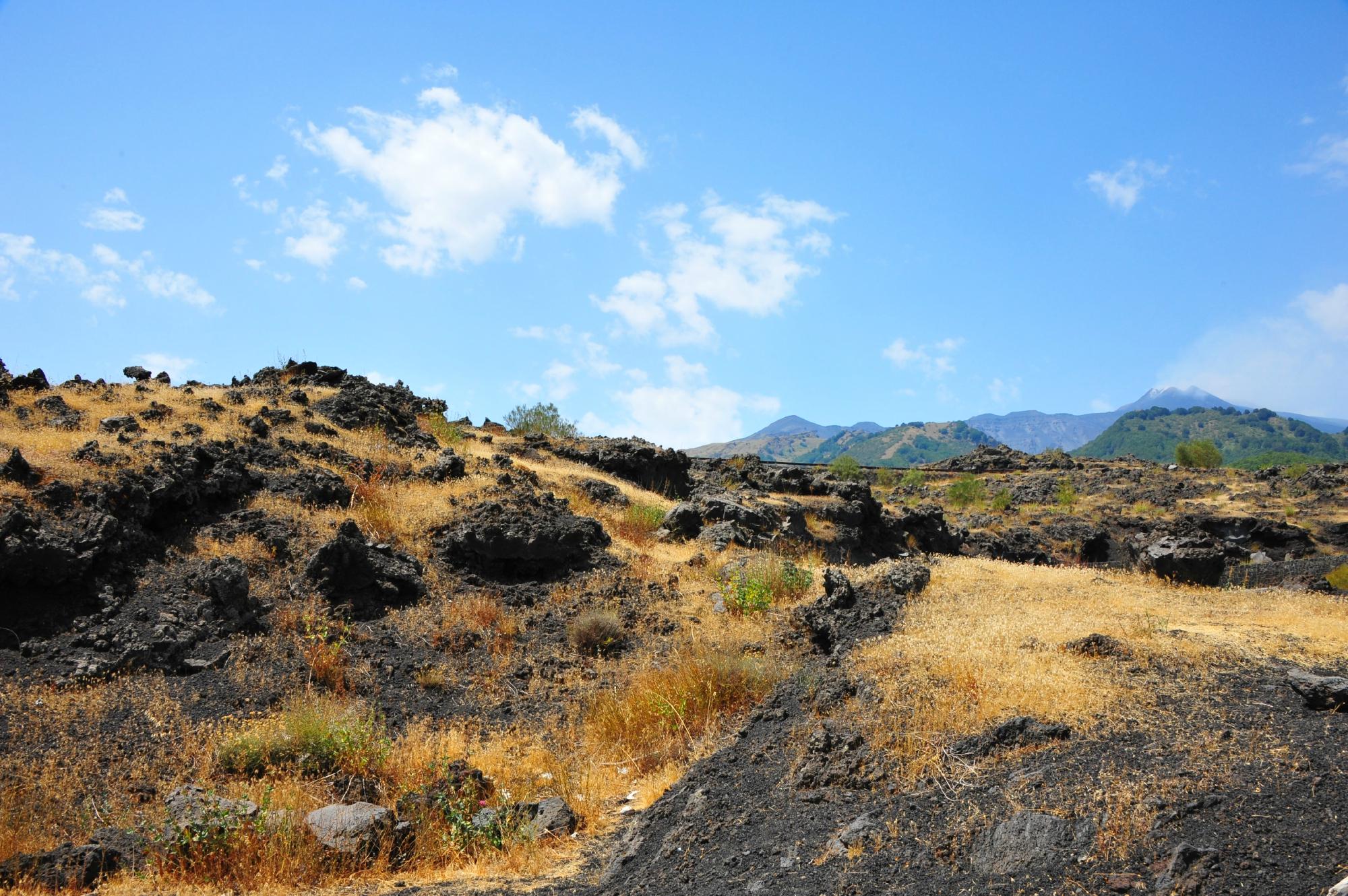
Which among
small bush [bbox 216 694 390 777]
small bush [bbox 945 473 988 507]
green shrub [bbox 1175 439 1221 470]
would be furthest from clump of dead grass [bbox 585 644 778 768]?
green shrub [bbox 1175 439 1221 470]

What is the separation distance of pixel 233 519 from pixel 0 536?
3190mm

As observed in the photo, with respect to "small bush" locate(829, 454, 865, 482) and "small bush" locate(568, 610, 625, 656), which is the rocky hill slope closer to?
"small bush" locate(568, 610, 625, 656)

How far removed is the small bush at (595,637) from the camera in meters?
10.4

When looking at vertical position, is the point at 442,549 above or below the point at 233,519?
below

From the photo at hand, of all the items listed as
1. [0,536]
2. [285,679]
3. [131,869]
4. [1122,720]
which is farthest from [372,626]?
[1122,720]

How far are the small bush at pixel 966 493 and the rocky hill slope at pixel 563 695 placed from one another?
27.0 meters

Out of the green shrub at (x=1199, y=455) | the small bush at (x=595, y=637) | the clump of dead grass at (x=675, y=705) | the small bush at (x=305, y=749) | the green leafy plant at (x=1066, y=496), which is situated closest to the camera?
the small bush at (x=305, y=749)

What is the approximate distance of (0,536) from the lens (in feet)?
28.8

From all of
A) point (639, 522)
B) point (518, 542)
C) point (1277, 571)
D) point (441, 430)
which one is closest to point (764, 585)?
point (518, 542)

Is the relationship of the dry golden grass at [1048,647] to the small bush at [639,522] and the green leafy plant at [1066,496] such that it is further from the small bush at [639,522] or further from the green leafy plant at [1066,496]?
the green leafy plant at [1066,496]

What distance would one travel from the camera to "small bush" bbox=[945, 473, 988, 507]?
43041 millimetres

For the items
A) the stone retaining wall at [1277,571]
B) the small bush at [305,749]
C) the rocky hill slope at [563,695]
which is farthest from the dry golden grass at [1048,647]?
the stone retaining wall at [1277,571]

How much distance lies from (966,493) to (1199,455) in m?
33.0

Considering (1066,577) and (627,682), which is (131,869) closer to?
(627,682)
